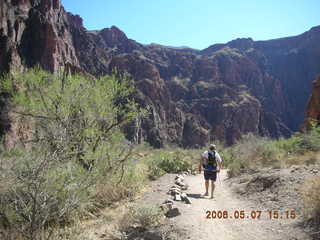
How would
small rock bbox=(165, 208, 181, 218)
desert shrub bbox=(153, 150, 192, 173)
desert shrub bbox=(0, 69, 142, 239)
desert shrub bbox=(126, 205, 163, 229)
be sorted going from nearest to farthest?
desert shrub bbox=(126, 205, 163, 229) < small rock bbox=(165, 208, 181, 218) < desert shrub bbox=(0, 69, 142, 239) < desert shrub bbox=(153, 150, 192, 173)

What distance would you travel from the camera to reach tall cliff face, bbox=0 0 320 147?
49094mm

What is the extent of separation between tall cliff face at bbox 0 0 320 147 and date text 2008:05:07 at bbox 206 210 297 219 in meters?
13.5

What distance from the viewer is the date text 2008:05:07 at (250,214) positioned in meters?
5.79

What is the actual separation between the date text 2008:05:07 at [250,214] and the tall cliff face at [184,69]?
13537mm

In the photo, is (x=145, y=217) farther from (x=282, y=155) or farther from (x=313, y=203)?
(x=282, y=155)

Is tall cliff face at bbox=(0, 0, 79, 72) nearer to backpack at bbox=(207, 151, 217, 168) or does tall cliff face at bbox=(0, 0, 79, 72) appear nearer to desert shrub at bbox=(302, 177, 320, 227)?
backpack at bbox=(207, 151, 217, 168)

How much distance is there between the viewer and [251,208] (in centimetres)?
689

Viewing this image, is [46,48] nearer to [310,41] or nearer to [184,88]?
[184,88]

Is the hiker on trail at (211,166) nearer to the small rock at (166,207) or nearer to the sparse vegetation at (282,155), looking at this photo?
the small rock at (166,207)

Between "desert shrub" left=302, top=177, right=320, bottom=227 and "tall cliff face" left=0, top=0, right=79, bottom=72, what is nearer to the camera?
"desert shrub" left=302, top=177, right=320, bottom=227

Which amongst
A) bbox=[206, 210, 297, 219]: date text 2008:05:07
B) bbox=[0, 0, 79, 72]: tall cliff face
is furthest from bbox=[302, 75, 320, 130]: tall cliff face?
bbox=[0, 0, 79, 72]: tall cliff face

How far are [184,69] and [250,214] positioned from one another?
9824cm

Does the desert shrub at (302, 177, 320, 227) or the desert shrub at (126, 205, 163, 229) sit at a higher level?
the desert shrub at (302, 177, 320, 227)

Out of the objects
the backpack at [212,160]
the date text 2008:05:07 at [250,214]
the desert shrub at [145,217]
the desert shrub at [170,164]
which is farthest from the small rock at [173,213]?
the desert shrub at [170,164]
